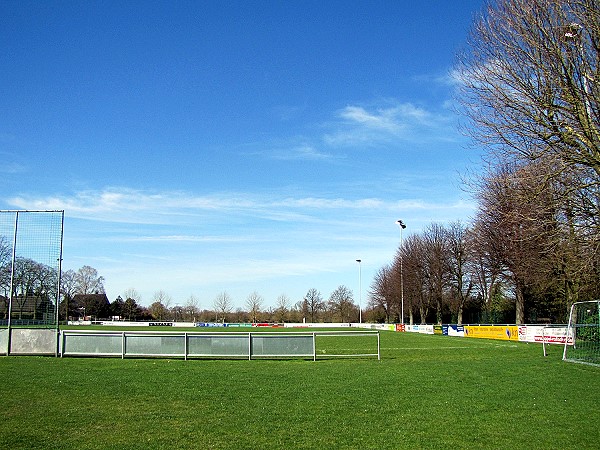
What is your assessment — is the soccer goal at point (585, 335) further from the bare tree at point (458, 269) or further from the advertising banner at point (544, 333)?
the bare tree at point (458, 269)

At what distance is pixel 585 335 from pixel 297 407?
49.7ft

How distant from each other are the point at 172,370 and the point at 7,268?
10.6 metres

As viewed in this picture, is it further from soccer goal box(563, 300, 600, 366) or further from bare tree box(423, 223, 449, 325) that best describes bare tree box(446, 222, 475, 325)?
soccer goal box(563, 300, 600, 366)

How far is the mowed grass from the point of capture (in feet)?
27.6

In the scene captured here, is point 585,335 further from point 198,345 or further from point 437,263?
point 437,263

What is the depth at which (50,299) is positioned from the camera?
23.0 metres

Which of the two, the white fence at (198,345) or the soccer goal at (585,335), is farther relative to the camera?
the white fence at (198,345)

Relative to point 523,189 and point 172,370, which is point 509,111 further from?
point 172,370

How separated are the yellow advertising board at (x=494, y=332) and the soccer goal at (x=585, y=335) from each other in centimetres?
1769

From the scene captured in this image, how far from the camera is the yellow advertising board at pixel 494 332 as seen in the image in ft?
135

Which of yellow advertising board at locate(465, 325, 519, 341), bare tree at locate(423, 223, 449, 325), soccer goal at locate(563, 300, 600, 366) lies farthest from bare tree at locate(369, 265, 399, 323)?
soccer goal at locate(563, 300, 600, 366)

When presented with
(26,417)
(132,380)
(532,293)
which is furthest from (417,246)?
(26,417)

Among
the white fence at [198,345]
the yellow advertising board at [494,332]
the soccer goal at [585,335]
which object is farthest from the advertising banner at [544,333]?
the white fence at [198,345]

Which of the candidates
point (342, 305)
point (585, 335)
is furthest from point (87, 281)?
point (585, 335)
